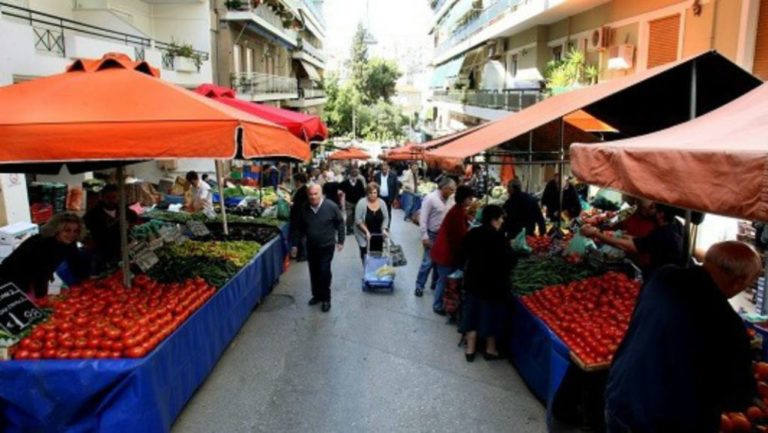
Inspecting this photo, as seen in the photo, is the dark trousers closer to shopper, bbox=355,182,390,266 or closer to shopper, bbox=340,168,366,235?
shopper, bbox=355,182,390,266

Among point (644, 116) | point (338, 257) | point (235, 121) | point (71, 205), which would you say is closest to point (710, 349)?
point (235, 121)

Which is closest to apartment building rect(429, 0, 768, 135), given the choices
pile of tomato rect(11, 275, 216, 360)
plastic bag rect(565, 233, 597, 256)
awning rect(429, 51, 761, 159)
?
awning rect(429, 51, 761, 159)

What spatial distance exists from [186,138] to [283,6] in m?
32.2

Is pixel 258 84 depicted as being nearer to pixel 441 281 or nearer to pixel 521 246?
pixel 441 281

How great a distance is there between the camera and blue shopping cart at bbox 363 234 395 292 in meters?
9.45

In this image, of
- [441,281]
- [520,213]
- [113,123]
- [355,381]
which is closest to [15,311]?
[113,123]

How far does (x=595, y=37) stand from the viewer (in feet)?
53.8

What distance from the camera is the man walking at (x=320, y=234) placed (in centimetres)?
818

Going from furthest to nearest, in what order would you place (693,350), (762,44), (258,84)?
(258,84) < (762,44) < (693,350)

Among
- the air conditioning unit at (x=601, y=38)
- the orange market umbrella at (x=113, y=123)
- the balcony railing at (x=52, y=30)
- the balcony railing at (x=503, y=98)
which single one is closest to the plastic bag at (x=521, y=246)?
the orange market umbrella at (x=113, y=123)

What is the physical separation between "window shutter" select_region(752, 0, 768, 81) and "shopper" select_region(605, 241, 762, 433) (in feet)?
28.0

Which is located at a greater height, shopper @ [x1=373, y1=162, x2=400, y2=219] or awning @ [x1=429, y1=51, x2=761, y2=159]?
awning @ [x1=429, y1=51, x2=761, y2=159]

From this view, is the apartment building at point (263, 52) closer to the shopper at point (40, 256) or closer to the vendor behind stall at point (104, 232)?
the vendor behind stall at point (104, 232)

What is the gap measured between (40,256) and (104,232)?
6.34ft
